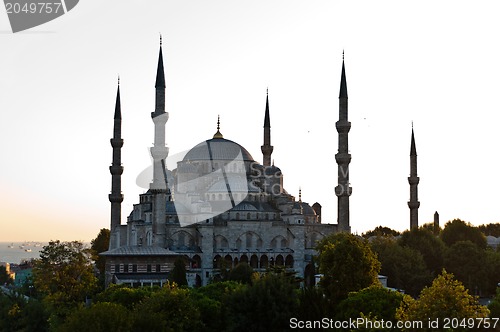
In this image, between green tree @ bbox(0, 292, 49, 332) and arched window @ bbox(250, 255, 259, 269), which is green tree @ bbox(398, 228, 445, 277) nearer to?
arched window @ bbox(250, 255, 259, 269)

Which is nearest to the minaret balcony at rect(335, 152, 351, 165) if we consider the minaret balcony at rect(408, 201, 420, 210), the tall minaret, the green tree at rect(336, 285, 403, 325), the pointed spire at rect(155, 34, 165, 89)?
the minaret balcony at rect(408, 201, 420, 210)

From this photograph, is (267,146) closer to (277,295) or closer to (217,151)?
(217,151)

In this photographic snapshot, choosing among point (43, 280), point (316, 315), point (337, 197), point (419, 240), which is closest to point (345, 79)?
point (337, 197)

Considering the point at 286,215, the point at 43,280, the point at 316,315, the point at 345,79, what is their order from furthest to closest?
the point at 286,215
the point at 345,79
the point at 43,280
the point at 316,315

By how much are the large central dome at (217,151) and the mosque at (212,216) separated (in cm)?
8

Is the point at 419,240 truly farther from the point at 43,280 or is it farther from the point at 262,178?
the point at 43,280

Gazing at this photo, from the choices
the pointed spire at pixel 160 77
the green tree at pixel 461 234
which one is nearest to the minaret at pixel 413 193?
the green tree at pixel 461 234

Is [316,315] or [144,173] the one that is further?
[144,173]

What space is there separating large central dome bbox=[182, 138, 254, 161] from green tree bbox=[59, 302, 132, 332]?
37315 millimetres

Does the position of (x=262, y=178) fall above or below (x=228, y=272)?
above

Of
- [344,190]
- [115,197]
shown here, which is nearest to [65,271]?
[115,197]

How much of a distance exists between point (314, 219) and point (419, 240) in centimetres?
1353

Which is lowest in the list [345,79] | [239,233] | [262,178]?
[239,233]

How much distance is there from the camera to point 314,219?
61.5m
